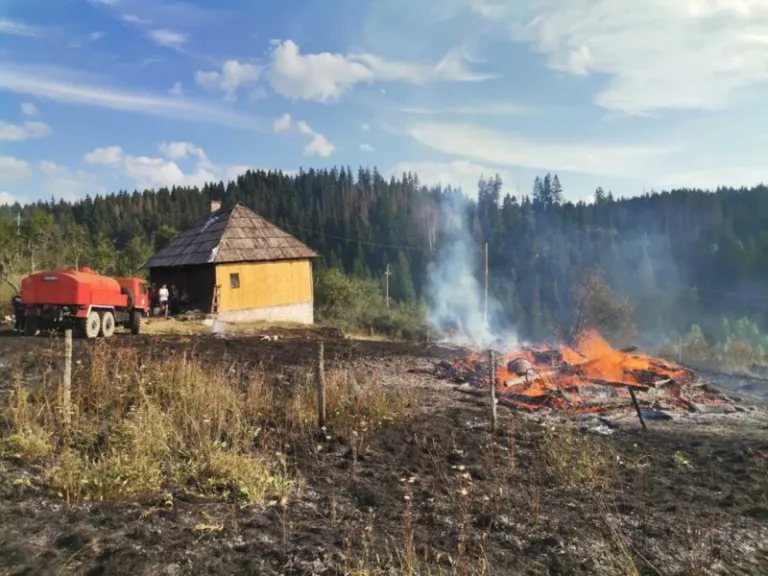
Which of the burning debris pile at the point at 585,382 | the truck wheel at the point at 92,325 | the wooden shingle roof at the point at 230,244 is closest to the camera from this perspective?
the burning debris pile at the point at 585,382

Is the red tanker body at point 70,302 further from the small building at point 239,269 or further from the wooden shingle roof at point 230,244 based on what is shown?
the wooden shingle roof at point 230,244

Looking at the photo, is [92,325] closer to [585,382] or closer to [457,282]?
[585,382]

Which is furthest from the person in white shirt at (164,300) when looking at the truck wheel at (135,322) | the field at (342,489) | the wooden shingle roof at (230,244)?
the field at (342,489)

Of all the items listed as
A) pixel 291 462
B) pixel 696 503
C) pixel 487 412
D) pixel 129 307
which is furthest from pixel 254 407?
pixel 129 307

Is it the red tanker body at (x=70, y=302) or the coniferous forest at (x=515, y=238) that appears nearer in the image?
the red tanker body at (x=70, y=302)

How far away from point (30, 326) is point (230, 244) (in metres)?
11.6

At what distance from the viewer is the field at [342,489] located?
422 centimetres

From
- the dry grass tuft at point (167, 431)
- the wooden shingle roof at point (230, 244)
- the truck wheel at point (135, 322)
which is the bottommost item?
the dry grass tuft at point (167, 431)

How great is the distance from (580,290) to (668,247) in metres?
68.1

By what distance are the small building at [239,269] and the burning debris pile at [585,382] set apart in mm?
13969

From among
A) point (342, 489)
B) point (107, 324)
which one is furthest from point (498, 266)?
point (342, 489)

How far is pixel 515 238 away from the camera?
9956cm

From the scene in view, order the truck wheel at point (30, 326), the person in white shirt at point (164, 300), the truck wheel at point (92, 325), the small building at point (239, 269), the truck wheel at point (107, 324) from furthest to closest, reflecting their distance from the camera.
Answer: the small building at point (239, 269)
the person in white shirt at point (164, 300)
the truck wheel at point (107, 324)
the truck wheel at point (92, 325)
the truck wheel at point (30, 326)

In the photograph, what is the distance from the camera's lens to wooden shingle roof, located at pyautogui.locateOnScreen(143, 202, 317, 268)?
2636 centimetres
